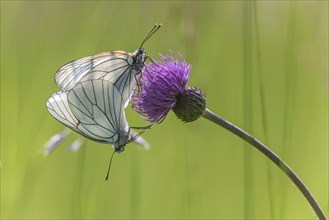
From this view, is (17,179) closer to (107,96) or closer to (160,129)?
(107,96)

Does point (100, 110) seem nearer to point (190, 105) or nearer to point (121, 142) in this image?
point (121, 142)

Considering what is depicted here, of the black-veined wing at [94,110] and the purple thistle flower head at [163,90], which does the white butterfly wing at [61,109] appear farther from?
the purple thistle flower head at [163,90]

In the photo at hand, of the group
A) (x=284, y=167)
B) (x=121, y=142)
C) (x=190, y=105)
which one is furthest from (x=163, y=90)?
(x=284, y=167)

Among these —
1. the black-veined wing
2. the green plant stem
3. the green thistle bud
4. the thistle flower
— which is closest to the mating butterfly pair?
the black-veined wing

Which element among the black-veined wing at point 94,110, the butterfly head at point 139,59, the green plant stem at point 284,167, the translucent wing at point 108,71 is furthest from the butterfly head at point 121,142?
the green plant stem at point 284,167

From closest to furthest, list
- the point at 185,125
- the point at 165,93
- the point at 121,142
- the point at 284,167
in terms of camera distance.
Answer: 1. the point at 284,167
2. the point at 165,93
3. the point at 121,142
4. the point at 185,125

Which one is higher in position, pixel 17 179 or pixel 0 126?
pixel 0 126

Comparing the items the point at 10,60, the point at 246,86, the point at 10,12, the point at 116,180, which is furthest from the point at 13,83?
the point at 246,86
